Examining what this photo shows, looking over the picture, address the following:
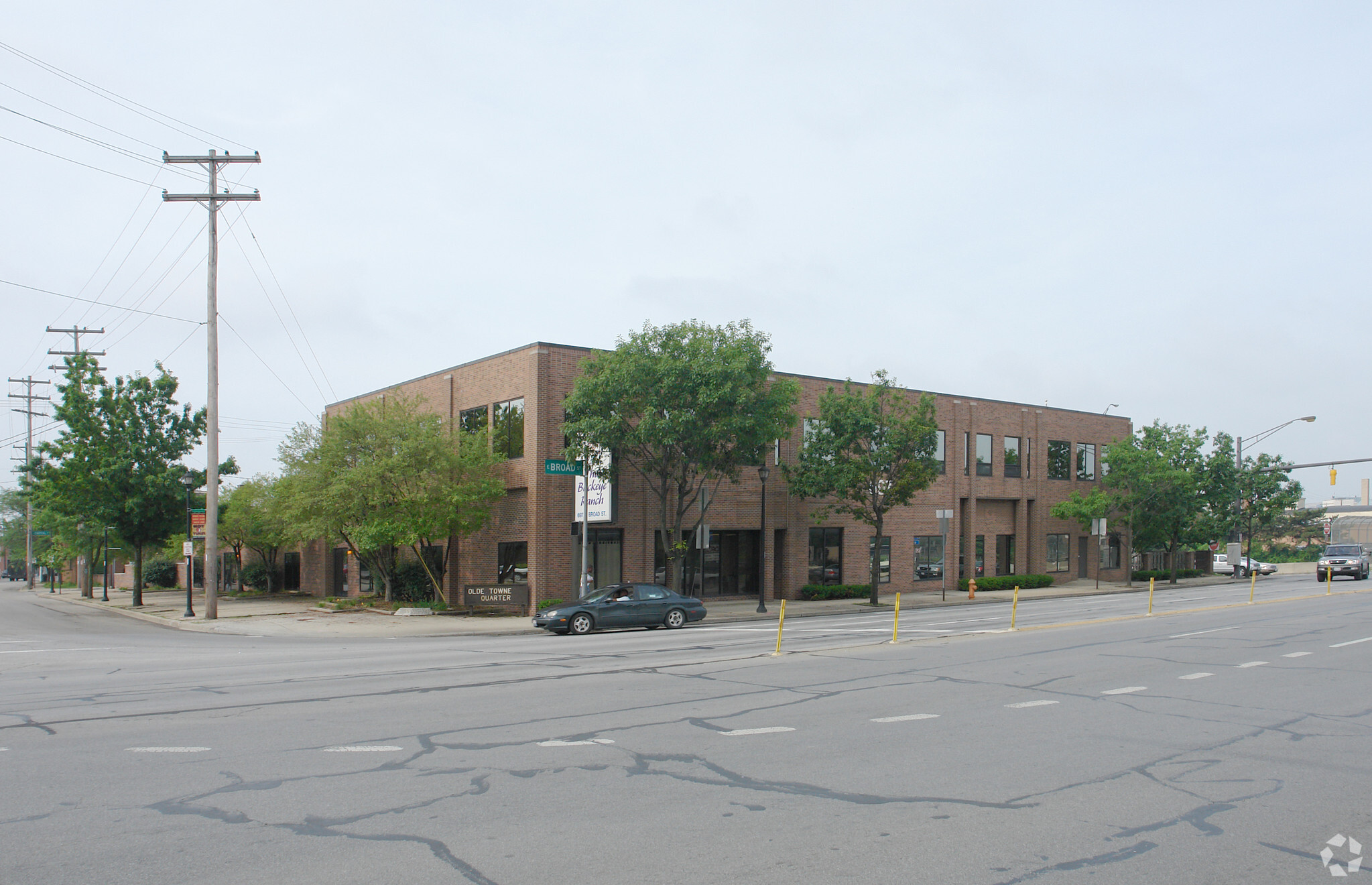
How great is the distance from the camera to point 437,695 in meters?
12.4

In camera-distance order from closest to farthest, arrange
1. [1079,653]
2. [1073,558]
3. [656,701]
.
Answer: [656,701], [1079,653], [1073,558]

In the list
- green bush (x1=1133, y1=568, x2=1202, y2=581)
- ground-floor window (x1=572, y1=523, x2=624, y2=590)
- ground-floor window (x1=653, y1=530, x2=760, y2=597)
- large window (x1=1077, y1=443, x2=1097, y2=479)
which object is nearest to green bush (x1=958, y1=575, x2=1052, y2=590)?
large window (x1=1077, y1=443, x2=1097, y2=479)

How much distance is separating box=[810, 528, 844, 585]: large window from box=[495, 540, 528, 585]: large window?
1171 cm

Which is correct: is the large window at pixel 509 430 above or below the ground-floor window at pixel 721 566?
above

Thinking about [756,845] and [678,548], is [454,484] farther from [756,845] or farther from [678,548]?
[756,845]

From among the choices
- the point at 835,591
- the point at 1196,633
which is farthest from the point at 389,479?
the point at 1196,633

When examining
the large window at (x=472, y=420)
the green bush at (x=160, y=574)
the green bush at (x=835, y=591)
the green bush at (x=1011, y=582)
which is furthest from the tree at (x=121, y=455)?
the green bush at (x=1011, y=582)

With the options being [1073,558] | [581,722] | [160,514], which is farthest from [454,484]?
[1073,558]

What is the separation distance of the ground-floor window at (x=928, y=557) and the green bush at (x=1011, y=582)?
1.40m

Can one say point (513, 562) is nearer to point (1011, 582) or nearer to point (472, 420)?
point (472, 420)

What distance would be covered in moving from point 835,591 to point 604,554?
10194 mm

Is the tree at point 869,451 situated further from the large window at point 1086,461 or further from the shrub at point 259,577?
the shrub at point 259,577

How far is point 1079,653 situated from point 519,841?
13487mm

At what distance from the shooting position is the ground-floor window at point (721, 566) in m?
33.1
